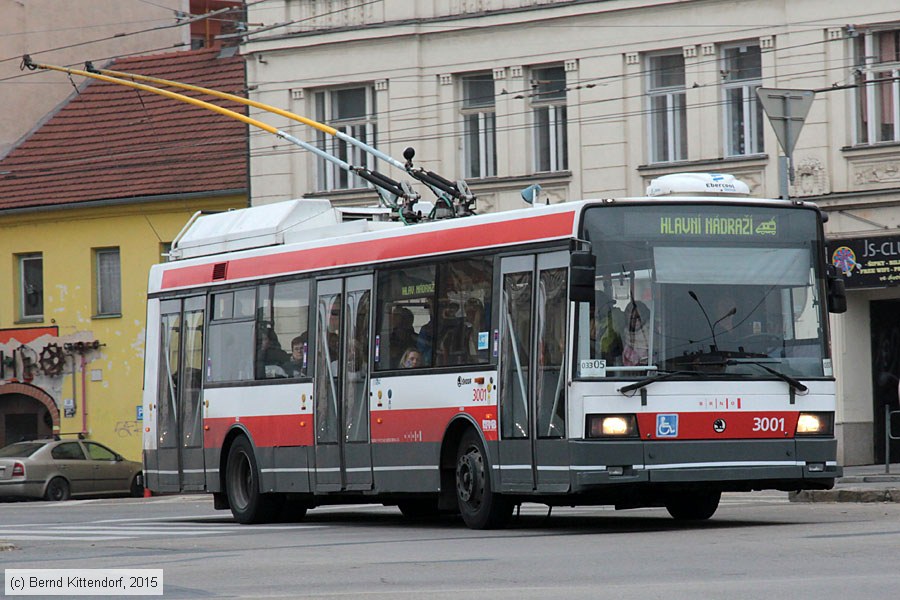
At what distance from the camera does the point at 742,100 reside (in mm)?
31203

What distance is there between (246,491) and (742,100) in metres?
13.7

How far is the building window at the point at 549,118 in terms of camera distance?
33.4 metres

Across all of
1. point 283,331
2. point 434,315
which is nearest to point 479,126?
point 283,331

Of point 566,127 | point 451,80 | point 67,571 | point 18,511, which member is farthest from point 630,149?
point 67,571

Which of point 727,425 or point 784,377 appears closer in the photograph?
point 727,425

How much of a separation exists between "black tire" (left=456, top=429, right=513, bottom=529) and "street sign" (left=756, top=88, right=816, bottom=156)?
7.03 meters

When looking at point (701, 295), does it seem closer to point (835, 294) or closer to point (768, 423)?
point (768, 423)

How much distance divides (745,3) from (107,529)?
15.1 metres

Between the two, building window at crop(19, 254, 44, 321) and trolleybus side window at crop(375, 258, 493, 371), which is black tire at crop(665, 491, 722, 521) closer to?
trolleybus side window at crop(375, 258, 493, 371)

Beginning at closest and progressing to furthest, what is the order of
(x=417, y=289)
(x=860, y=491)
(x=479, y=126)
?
(x=417, y=289)
(x=860, y=491)
(x=479, y=126)

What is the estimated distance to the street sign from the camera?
72.6 ft

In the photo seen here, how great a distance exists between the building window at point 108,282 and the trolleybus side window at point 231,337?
795 inches

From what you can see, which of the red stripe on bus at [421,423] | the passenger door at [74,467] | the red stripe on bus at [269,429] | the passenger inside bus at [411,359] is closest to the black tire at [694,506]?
the red stripe on bus at [421,423]

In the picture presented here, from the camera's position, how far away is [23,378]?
136 ft
